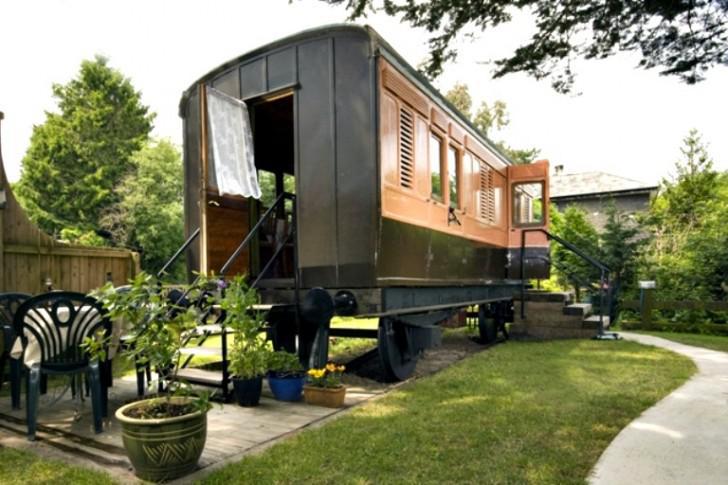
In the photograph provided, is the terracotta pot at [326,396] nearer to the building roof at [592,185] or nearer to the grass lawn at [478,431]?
the grass lawn at [478,431]

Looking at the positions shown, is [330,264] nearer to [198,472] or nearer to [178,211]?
[198,472]

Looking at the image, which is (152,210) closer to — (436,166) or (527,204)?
(527,204)

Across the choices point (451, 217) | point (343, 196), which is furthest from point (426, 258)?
point (343, 196)

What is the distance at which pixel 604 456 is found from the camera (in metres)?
2.88

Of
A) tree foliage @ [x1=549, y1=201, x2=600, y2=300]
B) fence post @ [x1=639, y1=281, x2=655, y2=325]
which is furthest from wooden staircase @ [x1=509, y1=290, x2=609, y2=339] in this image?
tree foliage @ [x1=549, y1=201, x2=600, y2=300]

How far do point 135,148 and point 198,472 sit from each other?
102 feet

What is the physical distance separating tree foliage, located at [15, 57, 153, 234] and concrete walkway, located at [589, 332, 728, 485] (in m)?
29.3

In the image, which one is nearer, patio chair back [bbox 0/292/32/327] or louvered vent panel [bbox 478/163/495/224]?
patio chair back [bbox 0/292/32/327]

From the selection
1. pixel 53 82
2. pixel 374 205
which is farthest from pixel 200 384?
pixel 53 82

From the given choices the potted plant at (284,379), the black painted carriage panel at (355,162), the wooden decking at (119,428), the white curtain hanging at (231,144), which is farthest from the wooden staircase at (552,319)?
the white curtain hanging at (231,144)

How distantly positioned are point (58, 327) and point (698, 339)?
387 inches

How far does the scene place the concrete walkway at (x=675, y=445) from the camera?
2589 millimetres

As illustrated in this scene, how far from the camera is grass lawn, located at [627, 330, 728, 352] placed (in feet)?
26.8

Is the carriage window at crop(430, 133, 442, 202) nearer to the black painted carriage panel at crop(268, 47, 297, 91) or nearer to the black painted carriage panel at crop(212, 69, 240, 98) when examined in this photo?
the black painted carriage panel at crop(268, 47, 297, 91)
